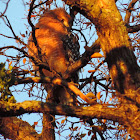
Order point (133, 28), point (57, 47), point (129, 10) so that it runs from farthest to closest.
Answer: point (57, 47)
point (129, 10)
point (133, 28)

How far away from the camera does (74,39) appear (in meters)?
4.85

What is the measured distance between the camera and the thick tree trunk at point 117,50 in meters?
2.56

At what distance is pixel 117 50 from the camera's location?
9.17 feet

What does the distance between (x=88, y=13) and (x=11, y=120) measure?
1806 mm

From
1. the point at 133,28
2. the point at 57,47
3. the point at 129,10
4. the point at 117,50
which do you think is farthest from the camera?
the point at 57,47

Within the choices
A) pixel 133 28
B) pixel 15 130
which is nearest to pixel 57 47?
pixel 15 130

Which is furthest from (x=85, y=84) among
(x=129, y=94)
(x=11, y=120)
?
(x=129, y=94)

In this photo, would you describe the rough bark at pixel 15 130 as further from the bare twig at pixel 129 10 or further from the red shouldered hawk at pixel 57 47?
the bare twig at pixel 129 10

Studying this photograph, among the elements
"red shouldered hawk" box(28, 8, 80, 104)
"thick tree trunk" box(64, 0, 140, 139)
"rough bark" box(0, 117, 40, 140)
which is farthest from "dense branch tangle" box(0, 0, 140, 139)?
"red shouldered hawk" box(28, 8, 80, 104)

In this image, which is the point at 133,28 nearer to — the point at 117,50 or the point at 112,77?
the point at 117,50

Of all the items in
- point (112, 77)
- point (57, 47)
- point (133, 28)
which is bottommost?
point (112, 77)

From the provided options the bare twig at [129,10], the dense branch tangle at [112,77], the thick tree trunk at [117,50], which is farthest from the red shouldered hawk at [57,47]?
the thick tree trunk at [117,50]

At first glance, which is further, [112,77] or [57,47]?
[57,47]

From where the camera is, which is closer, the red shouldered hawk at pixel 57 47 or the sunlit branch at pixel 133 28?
the sunlit branch at pixel 133 28
